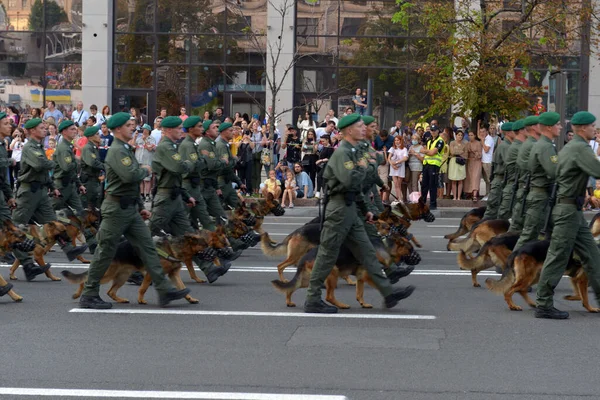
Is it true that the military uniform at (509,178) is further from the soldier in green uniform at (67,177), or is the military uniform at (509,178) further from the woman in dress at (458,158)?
the woman in dress at (458,158)

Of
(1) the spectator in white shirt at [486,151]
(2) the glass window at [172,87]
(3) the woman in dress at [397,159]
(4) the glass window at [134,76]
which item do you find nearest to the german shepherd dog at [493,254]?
(3) the woman in dress at [397,159]

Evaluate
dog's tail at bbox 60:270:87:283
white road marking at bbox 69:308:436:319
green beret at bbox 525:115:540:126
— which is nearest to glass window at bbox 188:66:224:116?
green beret at bbox 525:115:540:126

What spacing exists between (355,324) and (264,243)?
3362 millimetres

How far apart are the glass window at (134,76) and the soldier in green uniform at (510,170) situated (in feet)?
67.0

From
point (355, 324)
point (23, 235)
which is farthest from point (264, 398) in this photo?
point (23, 235)

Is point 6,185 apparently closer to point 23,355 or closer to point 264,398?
point 23,355

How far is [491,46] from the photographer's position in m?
24.2

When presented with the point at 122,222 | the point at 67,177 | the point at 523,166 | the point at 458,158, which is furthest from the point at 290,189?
the point at 122,222

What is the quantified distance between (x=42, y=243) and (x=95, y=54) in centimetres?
2115

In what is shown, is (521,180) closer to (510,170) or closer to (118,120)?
(510,170)

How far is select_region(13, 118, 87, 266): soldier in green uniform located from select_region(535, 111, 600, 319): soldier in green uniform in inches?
248

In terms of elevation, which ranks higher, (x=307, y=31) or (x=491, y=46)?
(x=307, y=31)

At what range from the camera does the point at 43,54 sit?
1325 inches

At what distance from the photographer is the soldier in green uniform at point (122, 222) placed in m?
10.4
